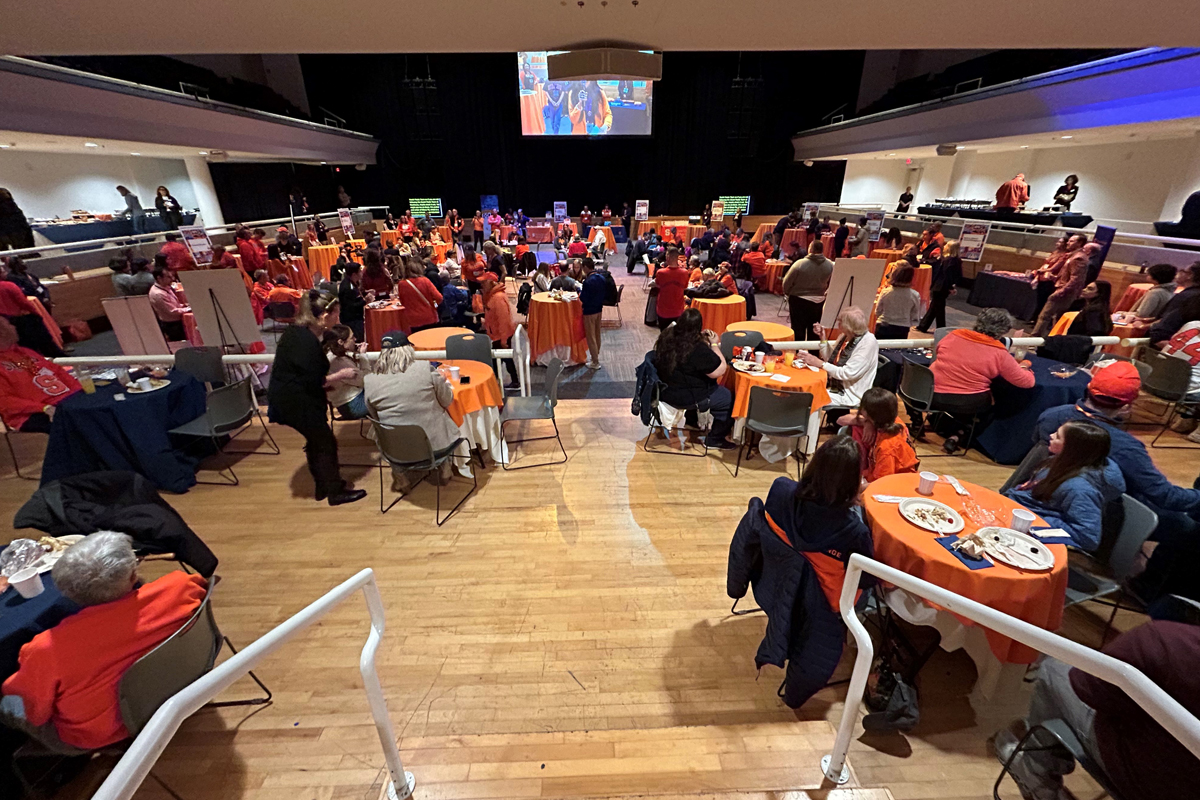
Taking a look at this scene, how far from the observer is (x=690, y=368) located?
434 centimetres

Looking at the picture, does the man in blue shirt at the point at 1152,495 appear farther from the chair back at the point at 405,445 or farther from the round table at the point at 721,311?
the round table at the point at 721,311

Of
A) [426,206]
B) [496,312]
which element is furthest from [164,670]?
[426,206]

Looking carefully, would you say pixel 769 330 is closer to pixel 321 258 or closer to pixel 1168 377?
pixel 1168 377

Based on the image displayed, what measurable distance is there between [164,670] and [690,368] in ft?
12.0

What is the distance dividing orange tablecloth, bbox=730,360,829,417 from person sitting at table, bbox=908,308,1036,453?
0.99 m

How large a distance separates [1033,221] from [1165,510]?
32.1ft

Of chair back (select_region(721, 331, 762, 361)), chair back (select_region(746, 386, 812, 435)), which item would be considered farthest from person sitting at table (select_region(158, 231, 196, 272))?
chair back (select_region(746, 386, 812, 435))

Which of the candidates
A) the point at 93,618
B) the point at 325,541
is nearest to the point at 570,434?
the point at 325,541

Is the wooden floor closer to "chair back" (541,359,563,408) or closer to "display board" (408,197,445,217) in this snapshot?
"chair back" (541,359,563,408)

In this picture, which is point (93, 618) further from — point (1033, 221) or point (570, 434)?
point (1033, 221)

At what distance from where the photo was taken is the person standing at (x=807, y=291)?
6.85m

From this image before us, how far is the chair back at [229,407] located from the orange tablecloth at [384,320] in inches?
76.2

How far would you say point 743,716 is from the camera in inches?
91.7

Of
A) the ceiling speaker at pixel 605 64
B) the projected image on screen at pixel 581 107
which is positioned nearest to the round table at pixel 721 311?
the ceiling speaker at pixel 605 64
